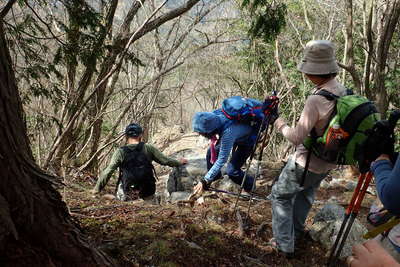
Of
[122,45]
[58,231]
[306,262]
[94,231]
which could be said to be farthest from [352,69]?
[58,231]

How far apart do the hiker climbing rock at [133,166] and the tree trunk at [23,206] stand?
114 inches

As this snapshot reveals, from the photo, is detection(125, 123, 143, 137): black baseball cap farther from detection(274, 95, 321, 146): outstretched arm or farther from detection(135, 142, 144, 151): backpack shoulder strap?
detection(274, 95, 321, 146): outstretched arm

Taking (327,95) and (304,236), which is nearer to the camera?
(327,95)

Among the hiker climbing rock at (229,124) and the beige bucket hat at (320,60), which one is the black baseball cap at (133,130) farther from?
the beige bucket hat at (320,60)

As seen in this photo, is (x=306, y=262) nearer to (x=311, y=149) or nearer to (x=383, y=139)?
(x=311, y=149)

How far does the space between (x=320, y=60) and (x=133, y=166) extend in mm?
3095

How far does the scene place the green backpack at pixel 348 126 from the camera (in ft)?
7.71

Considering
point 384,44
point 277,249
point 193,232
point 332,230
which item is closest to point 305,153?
point 277,249

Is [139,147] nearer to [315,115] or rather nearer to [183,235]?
[183,235]

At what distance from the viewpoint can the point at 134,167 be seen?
15.4ft

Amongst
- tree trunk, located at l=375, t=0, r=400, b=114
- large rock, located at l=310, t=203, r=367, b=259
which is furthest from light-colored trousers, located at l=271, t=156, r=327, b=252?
tree trunk, located at l=375, t=0, r=400, b=114

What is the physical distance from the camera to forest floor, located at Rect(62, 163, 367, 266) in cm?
261

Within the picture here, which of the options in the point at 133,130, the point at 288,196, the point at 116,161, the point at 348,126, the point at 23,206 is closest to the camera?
the point at 23,206

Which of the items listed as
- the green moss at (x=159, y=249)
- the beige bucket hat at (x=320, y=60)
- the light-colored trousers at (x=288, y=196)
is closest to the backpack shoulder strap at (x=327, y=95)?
the beige bucket hat at (x=320, y=60)
